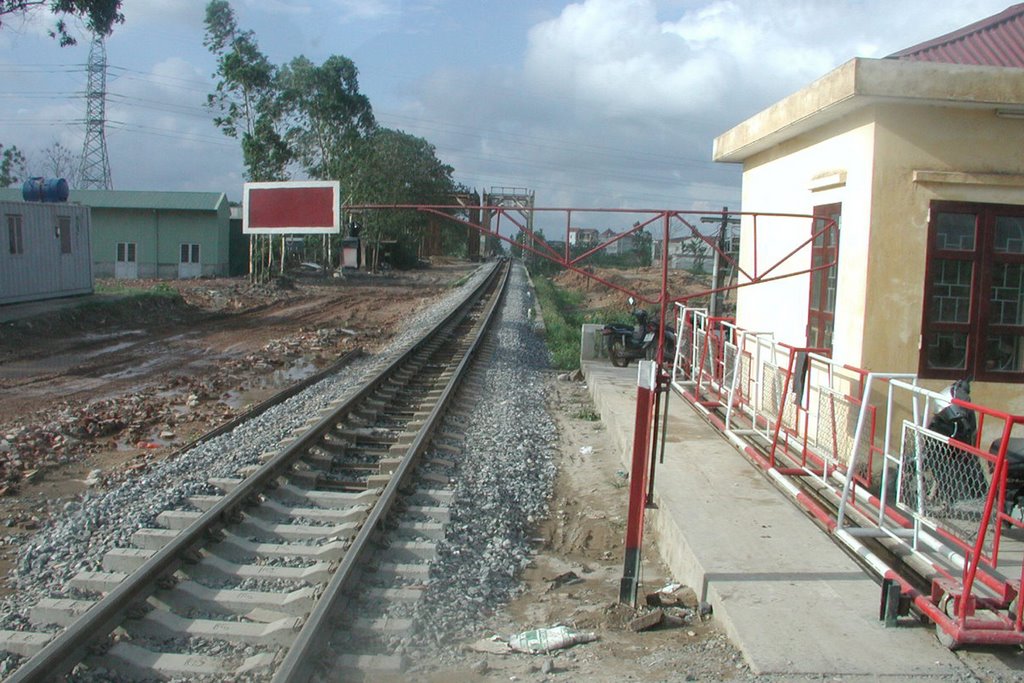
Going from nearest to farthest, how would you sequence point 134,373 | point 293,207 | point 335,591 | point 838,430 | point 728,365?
point 335,591 < point 838,430 < point 293,207 < point 728,365 < point 134,373

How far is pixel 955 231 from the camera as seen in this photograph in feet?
26.9

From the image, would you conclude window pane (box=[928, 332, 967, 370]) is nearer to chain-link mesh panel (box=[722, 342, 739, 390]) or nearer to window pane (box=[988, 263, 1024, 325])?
window pane (box=[988, 263, 1024, 325])

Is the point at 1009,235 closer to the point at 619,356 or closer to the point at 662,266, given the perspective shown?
the point at 662,266

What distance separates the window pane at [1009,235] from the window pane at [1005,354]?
814 mm

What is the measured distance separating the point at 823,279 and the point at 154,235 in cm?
4021

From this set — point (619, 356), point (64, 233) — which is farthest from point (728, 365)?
point (64, 233)

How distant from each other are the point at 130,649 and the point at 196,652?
32 cm

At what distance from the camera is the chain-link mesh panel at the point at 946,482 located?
5.26 metres

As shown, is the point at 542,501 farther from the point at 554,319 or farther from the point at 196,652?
Answer: the point at 554,319

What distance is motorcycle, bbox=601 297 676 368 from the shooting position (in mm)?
15148

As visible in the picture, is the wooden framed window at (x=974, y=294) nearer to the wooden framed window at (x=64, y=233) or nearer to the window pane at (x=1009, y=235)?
the window pane at (x=1009, y=235)

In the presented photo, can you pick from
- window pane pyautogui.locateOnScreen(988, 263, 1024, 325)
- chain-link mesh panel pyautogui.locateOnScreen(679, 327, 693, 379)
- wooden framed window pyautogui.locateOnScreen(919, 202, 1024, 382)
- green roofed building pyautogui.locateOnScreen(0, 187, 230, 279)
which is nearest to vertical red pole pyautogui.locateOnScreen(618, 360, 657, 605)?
wooden framed window pyautogui.locateOnScreen(919, 202, 1024, 382)

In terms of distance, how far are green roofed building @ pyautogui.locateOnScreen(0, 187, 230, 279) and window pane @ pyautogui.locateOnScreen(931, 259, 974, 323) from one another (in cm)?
3992

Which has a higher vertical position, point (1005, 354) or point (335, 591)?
point (1005, 354)
